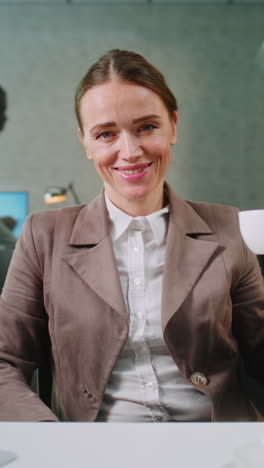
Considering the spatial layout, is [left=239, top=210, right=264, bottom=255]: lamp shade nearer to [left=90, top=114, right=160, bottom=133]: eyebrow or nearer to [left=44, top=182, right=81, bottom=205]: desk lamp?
[left=90, top=114, right=160, bottom=133]: eyebrow

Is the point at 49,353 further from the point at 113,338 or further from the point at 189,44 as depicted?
the point at 189,44

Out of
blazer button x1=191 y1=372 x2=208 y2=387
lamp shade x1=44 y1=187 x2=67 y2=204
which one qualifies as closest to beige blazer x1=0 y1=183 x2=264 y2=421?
blazer button x1=191 y1=372 x2=208 y2=387

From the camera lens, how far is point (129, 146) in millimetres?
1058

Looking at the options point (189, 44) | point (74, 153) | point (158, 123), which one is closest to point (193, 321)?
point (158, 123)

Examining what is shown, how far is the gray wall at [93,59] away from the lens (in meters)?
4.18

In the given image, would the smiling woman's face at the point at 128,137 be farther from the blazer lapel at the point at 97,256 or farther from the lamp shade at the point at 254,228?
the lamp shade at the point at 254,228

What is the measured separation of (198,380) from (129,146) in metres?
0.53

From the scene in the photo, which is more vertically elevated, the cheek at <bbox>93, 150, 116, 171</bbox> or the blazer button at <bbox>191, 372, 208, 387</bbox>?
the cheek at <bbox>93, 150, 116, 171</bbox>

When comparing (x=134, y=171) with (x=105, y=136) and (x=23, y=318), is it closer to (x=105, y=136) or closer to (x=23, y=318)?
(x=105, y=136)

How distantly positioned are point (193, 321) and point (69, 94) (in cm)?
352

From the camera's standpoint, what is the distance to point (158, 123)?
3.55 feet
